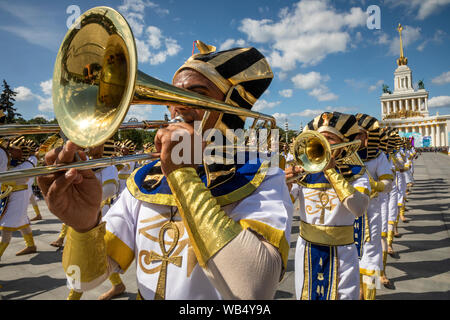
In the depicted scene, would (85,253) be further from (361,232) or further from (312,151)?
(361,232)

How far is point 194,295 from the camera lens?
1380 millimetres

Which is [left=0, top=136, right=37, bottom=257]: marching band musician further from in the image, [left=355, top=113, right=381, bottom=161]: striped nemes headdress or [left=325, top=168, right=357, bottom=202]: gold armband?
[left=355, top=113, right=381, bottom=161]: striped nemes headdress

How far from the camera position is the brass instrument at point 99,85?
1194 mm

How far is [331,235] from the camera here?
331cm

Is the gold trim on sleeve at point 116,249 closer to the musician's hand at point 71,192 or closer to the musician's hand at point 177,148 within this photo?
the musician's hand at point 71,192

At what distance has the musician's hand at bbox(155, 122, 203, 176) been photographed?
47.9 inches

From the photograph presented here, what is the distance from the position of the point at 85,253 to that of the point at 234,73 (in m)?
1.29

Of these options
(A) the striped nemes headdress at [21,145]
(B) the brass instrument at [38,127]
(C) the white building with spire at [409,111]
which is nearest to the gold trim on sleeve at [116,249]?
(B) the brass instrument at [38,127]

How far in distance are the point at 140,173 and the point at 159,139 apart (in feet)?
1.85

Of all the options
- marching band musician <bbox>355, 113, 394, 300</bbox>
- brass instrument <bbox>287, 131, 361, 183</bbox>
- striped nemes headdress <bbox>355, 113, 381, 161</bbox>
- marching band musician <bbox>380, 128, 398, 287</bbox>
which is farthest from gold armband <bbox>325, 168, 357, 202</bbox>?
marching band musician <bbox>380, 128, 398, 287</bbox>

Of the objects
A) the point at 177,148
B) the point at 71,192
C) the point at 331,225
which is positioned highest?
the point at 177,148

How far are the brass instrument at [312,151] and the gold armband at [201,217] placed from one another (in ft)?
6.60

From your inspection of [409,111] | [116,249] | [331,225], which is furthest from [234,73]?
[409,111]

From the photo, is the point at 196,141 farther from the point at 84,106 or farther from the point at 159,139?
the point at 84,106
